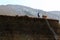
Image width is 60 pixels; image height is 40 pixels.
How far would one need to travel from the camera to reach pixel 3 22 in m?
4.64

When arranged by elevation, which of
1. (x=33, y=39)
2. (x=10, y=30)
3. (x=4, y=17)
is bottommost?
(x=33, y=39)

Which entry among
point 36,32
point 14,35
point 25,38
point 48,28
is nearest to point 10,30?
point 14,35

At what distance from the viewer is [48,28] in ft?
→ 17.0

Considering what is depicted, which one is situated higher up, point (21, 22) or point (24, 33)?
point (21, 22)

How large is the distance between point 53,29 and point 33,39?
0.76 metres

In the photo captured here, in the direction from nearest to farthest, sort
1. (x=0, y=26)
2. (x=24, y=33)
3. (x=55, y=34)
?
(x=0, y=26) < (x=24, y=33) < (x=55, y=34)

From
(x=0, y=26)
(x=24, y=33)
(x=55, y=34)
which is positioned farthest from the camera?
(x=55, y=34)

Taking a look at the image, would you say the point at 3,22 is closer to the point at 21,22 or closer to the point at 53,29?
the point at 21,22

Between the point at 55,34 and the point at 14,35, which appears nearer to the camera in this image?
the point at 14,35

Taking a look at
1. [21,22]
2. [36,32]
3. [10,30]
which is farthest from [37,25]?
[10,30]

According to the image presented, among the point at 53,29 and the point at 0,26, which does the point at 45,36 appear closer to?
Answer: the point at 53,29

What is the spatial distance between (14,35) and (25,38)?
1.15 ft

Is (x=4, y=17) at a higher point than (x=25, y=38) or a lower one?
higher

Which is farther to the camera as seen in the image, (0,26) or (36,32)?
(36,32)
